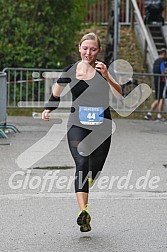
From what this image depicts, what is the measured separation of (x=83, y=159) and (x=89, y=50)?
1.01m

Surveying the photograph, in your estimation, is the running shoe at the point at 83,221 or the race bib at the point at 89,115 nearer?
the running shoe at the point at 83,221

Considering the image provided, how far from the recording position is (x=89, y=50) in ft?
23.0

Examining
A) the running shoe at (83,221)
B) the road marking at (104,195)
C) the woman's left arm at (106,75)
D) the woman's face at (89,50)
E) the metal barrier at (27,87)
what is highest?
the woman's face at (89,50)

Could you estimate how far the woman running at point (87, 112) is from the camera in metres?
7.10

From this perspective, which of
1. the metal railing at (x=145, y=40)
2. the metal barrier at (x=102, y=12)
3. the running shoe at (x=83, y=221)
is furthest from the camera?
the metal barrier at (x=102, y=12)

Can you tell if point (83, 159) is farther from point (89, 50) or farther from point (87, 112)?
point (89, 50)

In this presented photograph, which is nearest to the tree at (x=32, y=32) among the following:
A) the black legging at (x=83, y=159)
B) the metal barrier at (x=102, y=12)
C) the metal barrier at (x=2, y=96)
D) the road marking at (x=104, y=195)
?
the metal barrier at (x=102, y=12)

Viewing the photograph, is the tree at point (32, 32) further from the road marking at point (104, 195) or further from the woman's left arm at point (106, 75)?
the woman's left arm at point (106, 75)

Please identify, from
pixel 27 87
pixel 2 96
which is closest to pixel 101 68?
pixel 2 96

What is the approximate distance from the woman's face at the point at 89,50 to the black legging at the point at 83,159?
66cm

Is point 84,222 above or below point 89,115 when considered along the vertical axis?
below

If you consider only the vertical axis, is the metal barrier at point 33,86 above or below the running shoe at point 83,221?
below

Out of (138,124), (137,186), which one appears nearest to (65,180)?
(137,186)

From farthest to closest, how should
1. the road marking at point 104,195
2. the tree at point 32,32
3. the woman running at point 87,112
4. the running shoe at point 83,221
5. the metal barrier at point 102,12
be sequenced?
the metal barrier at point 102,12 < the tree at point 32,32 < the road marking at point 104,195 < the woman running at point 87,112 < the running shoe at point 83,221
